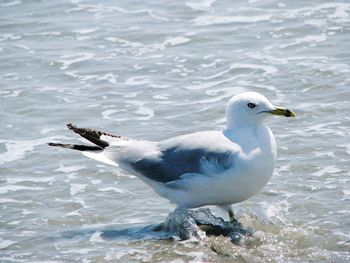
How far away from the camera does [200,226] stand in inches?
295

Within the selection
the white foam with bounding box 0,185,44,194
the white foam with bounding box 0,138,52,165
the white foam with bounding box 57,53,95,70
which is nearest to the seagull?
the white foam with bounding box 0,185,44,194

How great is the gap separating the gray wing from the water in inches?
18.7

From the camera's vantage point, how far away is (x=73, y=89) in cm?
1118

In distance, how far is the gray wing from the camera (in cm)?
716

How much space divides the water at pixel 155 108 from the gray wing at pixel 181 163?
476mm

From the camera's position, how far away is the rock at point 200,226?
727 centimetres

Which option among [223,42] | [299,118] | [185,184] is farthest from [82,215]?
[223,42]

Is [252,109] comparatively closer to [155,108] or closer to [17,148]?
[17,148]

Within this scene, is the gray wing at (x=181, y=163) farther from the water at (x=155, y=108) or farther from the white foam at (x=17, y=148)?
the white foam at (x=17, y=148)

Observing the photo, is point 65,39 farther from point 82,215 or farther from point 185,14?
point 82,215

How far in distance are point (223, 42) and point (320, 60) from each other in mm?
1623

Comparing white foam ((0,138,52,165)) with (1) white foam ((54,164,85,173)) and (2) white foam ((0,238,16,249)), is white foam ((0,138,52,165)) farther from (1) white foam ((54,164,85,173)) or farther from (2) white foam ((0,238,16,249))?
(2) white foam ((0,238,16,249))

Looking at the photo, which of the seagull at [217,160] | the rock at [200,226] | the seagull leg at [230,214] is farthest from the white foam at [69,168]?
the seagull leg at [230,214]

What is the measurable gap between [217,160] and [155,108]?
3334 mm
